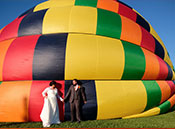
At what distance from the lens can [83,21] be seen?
4.36m

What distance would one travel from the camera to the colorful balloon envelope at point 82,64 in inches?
146

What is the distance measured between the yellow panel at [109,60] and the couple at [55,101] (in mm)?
722

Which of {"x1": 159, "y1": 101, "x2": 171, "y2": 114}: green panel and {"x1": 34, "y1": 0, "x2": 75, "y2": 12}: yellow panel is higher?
{"x1": 34, "y1": 0, "x2": 75, "y2": 12}: yellow panel

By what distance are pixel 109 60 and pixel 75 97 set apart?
145cm

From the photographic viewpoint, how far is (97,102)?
3.69m

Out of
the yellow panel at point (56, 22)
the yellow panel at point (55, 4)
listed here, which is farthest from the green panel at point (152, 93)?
the yellow panel at point (55, 4)

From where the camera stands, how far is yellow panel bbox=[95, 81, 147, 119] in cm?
373

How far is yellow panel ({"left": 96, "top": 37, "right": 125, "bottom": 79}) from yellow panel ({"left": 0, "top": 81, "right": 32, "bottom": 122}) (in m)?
2.08

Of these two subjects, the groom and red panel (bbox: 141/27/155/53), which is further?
red panel (bbox: 141/27/155/53)

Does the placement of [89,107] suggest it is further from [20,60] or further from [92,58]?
[20,60]

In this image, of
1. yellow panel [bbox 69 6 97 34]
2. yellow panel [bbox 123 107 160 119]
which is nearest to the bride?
yellow panel [bbox 69 6 97 34]

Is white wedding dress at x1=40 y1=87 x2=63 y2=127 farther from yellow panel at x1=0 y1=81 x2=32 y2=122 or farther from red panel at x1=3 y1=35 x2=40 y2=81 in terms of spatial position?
red panel at x1=3 y1=35 x2=40 y2=81

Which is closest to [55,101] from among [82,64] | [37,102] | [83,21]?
[37,102]

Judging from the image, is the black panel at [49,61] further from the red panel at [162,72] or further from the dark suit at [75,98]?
the red panel at [162,72]
